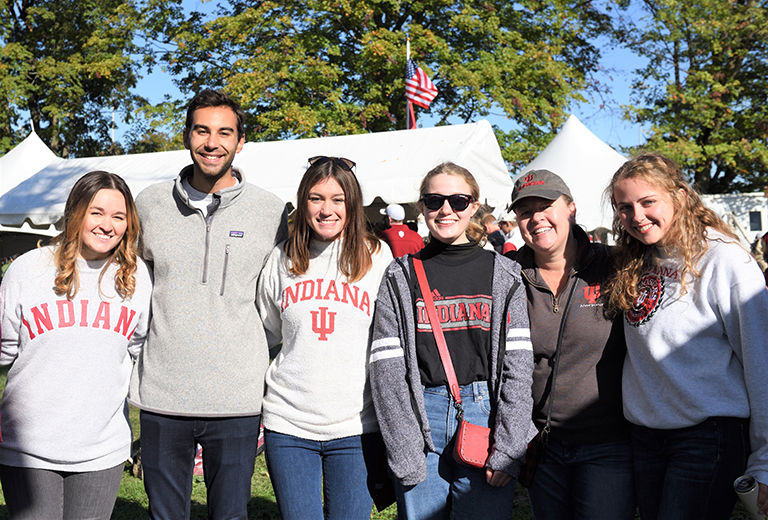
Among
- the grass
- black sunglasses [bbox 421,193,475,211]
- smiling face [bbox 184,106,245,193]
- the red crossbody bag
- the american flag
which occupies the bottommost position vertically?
the grass

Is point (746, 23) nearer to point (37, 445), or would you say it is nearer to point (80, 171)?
point (80, 171)

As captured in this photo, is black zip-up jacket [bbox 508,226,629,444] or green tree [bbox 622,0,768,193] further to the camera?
green tree [bbox 622,0,768,193]

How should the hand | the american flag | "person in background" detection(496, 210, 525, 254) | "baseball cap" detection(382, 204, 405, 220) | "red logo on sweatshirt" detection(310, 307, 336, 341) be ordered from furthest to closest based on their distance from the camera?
the american flag
"person in background" detection(496, 210, 525, 254)
"baseball cap" detection(382, 204, 405, 220)
"red logo on sweatshirt" detection(310, 307, 336, 341)
the hand

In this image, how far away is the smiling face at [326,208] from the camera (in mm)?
2680

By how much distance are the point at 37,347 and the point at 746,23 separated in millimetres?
21841

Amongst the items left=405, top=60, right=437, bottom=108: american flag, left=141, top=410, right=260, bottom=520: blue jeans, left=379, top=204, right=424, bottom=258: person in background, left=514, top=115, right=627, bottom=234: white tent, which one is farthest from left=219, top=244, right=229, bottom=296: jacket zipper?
left=405, top=60, right=437, bottom=108: american flag

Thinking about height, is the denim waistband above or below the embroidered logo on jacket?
below

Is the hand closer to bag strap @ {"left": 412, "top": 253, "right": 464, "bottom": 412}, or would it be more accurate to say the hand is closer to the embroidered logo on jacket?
bag strap @ {"left": 412, "top": 253, "right": 464, "bottom": 412}

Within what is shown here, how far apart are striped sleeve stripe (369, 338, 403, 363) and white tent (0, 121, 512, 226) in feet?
17.7

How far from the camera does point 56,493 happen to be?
8.07 feet

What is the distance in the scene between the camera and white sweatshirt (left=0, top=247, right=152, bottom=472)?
2439 mm

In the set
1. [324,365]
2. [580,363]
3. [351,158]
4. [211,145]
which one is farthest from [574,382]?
[351,158]

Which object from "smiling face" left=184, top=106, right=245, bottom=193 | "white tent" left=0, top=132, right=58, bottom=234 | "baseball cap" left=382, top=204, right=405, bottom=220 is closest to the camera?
"smiling face" left=184, top=106, right=245, bottom=193

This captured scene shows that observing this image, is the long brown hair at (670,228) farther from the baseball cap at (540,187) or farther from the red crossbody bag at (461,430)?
the red crossbody bag at (461,430)
